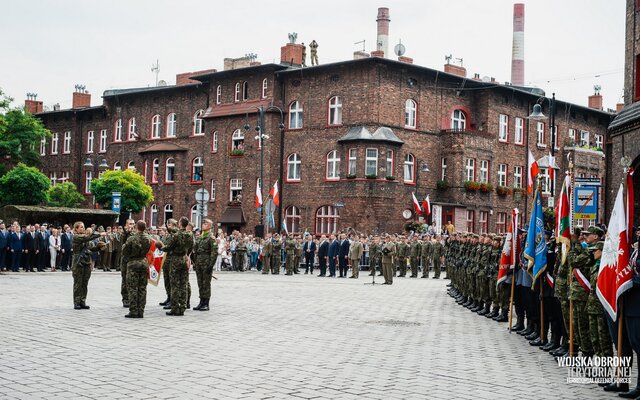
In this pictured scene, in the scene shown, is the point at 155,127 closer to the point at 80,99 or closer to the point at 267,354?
the point at 80,99

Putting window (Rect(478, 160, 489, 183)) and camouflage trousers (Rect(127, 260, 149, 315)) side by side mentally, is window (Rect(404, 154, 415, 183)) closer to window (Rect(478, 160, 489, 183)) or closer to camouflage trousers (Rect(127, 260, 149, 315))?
window (Rect(478, 160, 489, 183))

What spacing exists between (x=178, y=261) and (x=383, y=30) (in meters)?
42.8

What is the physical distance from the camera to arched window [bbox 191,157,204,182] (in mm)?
56519

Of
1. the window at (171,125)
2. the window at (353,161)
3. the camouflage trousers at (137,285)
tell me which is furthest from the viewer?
the window at (171,125)

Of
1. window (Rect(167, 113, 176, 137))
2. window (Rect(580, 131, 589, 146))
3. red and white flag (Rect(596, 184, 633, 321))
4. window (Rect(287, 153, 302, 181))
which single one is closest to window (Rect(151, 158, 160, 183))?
window (Rect(167, 113, 176, 137))

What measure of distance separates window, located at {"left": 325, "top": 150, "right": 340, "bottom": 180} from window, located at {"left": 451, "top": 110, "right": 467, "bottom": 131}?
26.9 ft

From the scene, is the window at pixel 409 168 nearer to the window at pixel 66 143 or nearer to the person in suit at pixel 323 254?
the person in suit at pixel 323 254

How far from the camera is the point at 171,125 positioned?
195 ft

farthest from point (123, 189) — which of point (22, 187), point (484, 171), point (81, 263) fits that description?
point (81, 263)

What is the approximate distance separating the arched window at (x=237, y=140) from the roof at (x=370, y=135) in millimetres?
7825

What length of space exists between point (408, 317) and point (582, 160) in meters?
43.4

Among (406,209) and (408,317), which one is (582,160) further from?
(408,317)

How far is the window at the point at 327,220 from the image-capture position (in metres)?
48.5

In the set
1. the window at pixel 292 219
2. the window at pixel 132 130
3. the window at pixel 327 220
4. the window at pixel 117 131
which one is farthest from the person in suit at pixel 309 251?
the window at pixel 117 131
